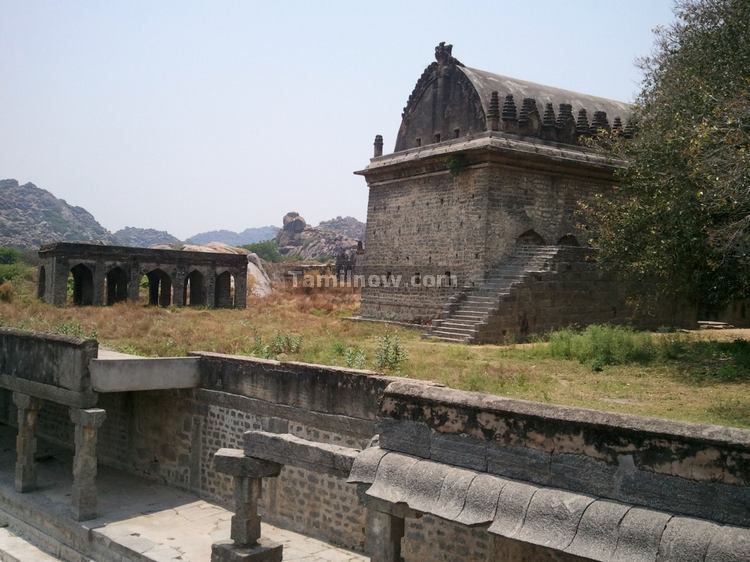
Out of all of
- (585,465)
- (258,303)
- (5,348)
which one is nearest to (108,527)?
(5,348)

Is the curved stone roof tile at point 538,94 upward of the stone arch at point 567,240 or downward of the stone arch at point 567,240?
upward

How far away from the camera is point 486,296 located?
19.2 meters

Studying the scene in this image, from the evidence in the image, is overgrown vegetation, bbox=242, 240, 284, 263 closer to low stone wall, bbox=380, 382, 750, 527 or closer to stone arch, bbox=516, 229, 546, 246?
stone arch, bbox=516, 229, 546, 246

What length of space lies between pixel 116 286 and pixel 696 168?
87.3 feet

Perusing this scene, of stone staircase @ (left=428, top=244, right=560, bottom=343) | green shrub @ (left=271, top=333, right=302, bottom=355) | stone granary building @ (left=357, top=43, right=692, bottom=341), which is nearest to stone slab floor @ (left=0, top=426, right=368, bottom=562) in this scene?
green shrub @ (left=271, top=333, right=302, bottom=355)

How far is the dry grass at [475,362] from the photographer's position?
32.3 ft

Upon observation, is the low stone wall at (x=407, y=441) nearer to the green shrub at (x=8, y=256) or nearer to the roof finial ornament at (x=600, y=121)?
the roof finial ornament at (x=600, y=121)

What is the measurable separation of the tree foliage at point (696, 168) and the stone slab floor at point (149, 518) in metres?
8.31

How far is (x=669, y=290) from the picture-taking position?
16.1 meters

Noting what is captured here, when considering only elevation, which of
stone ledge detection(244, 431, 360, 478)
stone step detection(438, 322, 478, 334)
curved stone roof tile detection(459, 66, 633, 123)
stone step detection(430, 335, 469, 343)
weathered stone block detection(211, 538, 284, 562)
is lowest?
weathered stone block detection(211, 538, 284, 562)

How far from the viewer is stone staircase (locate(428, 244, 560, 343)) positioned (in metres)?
18.0

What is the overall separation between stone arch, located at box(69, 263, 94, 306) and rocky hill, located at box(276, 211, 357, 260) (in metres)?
66.0

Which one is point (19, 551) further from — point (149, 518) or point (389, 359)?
point (389, 359)

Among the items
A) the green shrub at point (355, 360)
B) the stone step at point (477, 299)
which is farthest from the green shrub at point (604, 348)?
the green shrub at point (355, 360)
